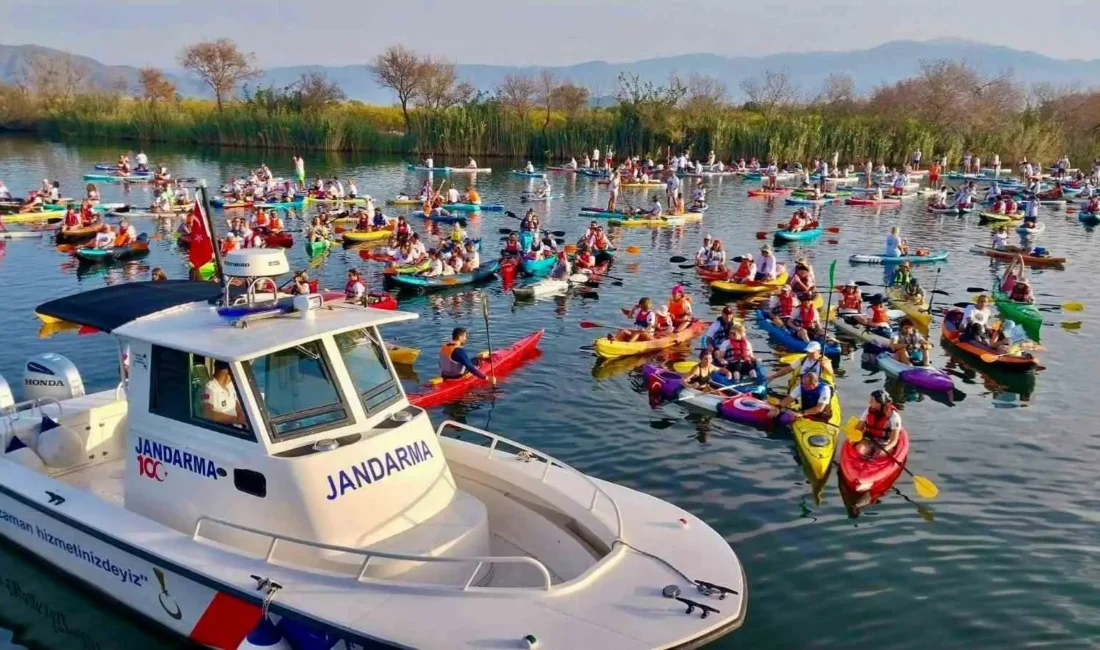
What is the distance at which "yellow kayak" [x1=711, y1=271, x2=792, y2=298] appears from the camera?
2808 cm

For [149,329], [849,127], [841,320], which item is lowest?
[841,320]

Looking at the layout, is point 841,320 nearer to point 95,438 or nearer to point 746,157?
point 95,438

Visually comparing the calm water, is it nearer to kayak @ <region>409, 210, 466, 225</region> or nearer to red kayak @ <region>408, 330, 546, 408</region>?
red kayak @ <region>408, 330, 546, 408</region>

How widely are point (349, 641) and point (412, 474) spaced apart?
6.77ft

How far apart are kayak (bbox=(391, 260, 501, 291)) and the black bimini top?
1647 centimetres

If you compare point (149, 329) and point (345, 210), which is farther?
point (345, 210)

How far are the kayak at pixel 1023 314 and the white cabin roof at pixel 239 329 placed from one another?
21.0 m

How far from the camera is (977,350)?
2173 centimetres

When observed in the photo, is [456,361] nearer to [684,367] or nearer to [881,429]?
[684,367]

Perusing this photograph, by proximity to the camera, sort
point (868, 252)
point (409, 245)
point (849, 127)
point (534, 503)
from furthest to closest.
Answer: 1. point (849, 127)
2. point (868, 252)
3. point (409, 245)
4. point (534, 503)

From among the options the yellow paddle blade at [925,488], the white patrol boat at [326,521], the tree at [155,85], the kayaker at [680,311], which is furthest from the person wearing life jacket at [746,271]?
the tree at [155,85]

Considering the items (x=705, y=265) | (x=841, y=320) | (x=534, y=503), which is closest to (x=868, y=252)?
(x=705, y=265)

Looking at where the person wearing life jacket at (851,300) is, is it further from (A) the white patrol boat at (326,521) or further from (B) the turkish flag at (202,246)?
(B) the turkish flag at (202,246)

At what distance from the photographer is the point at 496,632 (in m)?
7.11
